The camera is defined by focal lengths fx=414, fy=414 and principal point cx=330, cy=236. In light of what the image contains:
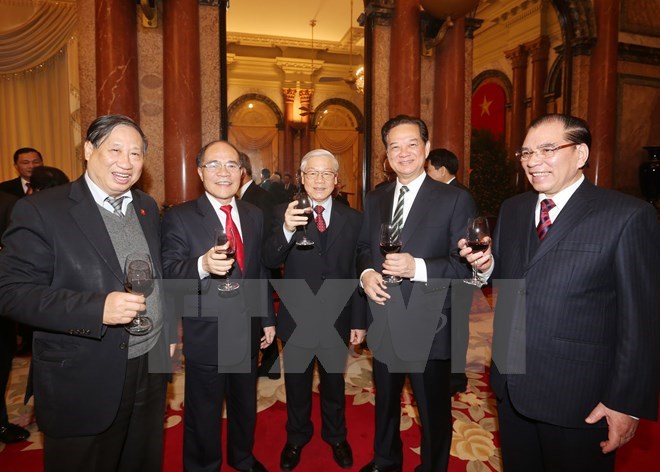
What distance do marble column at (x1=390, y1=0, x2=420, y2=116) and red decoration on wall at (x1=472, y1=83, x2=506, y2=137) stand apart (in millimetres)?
7124

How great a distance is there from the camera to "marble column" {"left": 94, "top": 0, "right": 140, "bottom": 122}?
428cm

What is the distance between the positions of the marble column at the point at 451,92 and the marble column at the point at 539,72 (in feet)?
19.0

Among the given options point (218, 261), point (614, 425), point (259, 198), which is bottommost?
point (614, 425)

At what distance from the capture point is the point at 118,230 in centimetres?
186

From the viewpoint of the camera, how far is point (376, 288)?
2209 mm

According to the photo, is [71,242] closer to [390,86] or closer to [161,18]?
[161,18]

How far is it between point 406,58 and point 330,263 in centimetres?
387

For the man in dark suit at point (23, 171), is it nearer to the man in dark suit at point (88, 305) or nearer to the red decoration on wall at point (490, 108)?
the man in dark suit at point (88, 305)

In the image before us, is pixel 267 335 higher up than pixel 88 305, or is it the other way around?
pixel 88 305

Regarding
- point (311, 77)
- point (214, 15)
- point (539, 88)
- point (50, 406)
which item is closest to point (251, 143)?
point (311, 77)

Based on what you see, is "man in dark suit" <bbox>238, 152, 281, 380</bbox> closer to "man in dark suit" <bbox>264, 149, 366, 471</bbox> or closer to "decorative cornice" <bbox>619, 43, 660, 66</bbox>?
"man in dark suit" <bbox>264, 149, 366, 471</bbox>

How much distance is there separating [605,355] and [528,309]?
319 mm

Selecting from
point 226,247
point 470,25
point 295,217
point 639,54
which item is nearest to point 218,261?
point 226,247

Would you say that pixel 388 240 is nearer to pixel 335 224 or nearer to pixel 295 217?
pixel 295 217
